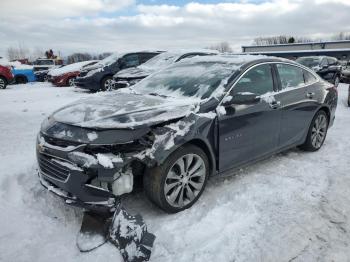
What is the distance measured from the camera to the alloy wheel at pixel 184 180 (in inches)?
138

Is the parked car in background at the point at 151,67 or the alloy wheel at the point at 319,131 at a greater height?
the parked car in background at the point at 151,67

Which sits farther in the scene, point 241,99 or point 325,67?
point 325,67

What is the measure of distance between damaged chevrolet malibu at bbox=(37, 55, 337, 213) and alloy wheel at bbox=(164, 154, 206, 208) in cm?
1

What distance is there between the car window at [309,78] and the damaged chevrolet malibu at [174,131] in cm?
28

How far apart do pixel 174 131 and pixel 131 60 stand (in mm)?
9720

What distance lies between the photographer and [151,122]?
130 inches

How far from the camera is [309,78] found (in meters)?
5.53

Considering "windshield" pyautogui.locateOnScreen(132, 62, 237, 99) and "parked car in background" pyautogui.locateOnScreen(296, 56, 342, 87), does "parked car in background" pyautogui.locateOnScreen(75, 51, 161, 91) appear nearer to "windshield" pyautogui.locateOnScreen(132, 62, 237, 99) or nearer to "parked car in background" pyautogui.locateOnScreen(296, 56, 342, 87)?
"windshield" pyautogui.locateOnScreen(132, 62, 237, 99)

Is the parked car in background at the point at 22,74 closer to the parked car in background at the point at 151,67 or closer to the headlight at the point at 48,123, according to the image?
the parked car in background at the point at 151,67

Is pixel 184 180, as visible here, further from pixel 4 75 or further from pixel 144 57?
pixel 4 75

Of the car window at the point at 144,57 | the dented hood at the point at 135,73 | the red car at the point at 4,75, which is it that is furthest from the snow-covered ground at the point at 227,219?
the red car at the point at 4,75

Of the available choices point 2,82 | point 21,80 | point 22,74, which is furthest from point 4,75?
point 21,80

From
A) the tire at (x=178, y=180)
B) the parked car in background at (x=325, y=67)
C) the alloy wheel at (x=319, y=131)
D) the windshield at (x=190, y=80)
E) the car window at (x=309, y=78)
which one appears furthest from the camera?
the parked car in background at (x=325, y=67)

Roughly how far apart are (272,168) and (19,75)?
17.8m
